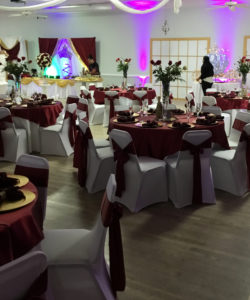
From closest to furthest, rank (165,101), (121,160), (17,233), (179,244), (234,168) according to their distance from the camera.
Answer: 1. (17,233)
2. (179,244)
3. (121,160)
4. (234,168)
5. (165,101)

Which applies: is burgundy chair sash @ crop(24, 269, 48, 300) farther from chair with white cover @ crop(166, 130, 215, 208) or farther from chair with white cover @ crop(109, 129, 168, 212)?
chair with white cover @ crop(166, 130, 215, 208)

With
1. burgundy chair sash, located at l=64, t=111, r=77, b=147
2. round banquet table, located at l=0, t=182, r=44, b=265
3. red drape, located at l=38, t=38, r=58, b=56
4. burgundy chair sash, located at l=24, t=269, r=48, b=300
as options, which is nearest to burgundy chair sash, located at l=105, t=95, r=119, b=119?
burgundy chair sash, located at l=64, t=111, r=77, b=147

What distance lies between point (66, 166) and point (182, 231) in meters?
2.46

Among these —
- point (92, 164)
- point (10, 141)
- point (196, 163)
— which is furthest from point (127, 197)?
point (10, 141)

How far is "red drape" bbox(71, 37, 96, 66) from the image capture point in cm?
1326

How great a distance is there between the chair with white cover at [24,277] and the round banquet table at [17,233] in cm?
47

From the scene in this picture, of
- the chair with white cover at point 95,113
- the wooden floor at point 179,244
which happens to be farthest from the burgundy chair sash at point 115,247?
the chair with white cover at point 95,113

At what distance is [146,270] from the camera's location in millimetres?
2752

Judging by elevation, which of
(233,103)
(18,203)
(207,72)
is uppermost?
(207,72)

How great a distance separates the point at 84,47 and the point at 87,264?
1225cm

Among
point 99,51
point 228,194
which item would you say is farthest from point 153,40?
point 228,194

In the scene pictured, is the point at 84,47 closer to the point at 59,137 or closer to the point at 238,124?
the point at 59,137

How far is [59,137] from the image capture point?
577 centimetres

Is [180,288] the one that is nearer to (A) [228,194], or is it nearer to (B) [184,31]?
(A) [228,194]
